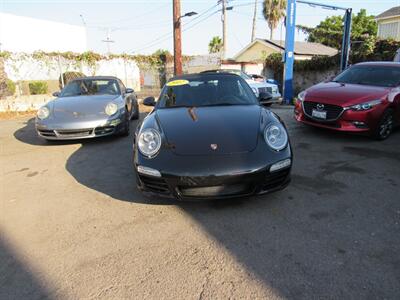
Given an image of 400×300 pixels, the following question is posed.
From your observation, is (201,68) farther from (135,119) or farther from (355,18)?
(355,18)

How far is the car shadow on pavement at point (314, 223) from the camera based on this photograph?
7.37ft

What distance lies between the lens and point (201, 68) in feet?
71.5

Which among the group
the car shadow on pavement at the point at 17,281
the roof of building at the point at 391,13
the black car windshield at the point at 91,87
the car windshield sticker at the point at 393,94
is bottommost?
the car shadow on pavement at the point at 17,281

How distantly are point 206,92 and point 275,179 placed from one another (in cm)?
190

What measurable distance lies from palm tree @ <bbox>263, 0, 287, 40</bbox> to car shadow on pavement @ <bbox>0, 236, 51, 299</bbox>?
1596 inches

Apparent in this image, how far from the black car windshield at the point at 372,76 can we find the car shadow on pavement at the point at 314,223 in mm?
1930

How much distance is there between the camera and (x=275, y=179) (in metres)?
3.20

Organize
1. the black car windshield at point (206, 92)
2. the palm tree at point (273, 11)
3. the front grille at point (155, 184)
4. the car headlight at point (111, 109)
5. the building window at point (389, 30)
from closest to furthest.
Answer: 1. the front grille at point (155, 184)
2. the black car windshield at point (206, 92)
3. the car headlight at point (111, 109)
4. the building window at point (389, 30)
5. the palm tree at point (273, 11)

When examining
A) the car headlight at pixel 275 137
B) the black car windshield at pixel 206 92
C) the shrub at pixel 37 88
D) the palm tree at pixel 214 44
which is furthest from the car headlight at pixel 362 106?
the palm tree at pixel 214 44

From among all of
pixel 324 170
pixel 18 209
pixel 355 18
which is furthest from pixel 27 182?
pixel 355 18

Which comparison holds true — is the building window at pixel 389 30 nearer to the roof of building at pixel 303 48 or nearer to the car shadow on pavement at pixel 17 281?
the roof of building at pixel 303 48

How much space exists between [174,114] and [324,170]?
2171 mm

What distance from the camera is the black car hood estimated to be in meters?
3.22

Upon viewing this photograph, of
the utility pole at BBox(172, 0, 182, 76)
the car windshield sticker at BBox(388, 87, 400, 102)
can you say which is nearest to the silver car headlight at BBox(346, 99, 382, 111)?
the car windshield sticker at BBox(388, 87, 400, 102)
